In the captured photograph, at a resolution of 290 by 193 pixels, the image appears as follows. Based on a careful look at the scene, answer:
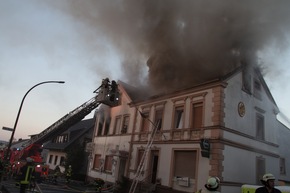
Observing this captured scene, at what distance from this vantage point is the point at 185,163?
15188 mm

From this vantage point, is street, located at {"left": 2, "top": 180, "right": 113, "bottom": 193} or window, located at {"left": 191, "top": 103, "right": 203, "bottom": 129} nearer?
street, located at {"left": 2, "top": 180, "right": 113, "bottom": 193}

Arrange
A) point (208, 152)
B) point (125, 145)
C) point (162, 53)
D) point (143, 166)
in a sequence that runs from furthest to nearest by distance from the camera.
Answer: point (125, 145)
point (162, 53)
point (143, 166)
point (208, 152)

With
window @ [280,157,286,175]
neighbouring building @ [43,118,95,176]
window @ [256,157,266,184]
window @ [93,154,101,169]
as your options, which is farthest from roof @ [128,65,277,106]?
neighbouring building @ [43,118,95,176]

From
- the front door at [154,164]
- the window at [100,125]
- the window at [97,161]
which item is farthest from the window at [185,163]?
the window at [100,125]

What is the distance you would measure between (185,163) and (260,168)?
4.74 m

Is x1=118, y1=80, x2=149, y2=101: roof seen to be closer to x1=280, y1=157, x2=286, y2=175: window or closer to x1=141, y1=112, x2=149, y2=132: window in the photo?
x1=141, y1=112, x2=149, y2=132: window

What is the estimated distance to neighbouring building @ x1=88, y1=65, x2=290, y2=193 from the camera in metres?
14.0

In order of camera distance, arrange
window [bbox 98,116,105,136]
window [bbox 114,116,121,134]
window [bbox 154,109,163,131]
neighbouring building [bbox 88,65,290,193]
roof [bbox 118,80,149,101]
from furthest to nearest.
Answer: window [bbox 98,116,105,136] → window [bbox 114,116,121,134] → roof [bbox 118,80,149,101] → window [bbox 154,109,163,131] → neighbouring building [bbox 88,65,290,193]

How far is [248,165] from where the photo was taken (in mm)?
15055

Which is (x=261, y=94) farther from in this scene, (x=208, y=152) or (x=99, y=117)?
(x=99, y=117)

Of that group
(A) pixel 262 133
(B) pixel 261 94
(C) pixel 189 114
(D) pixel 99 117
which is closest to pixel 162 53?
Answer: (C) pixel 189 114

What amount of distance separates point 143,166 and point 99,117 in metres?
9.77

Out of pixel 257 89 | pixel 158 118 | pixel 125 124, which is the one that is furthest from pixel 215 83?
pixel 125 124

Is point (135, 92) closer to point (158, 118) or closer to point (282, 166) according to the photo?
point (158, 118)
